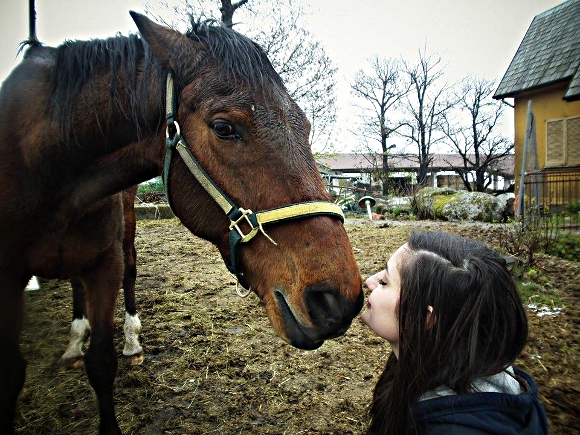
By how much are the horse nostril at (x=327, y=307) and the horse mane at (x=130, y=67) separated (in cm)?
81

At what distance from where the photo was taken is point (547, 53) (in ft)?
41.7

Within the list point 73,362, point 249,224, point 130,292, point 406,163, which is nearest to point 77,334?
point 73,362

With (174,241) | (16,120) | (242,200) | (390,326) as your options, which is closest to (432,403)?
(390,326)

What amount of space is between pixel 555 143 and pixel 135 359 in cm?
1340

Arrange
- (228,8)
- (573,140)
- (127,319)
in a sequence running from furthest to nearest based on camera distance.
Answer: (228,8) < (573,140) < (127,319)

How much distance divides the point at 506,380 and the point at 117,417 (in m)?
2.06

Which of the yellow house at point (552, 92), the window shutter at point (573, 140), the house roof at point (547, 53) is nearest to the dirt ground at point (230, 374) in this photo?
the yellow house at point (552, 92)

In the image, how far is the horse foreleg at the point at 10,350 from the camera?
1.80 metres

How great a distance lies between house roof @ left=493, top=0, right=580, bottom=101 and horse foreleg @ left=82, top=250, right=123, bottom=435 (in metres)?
13.9

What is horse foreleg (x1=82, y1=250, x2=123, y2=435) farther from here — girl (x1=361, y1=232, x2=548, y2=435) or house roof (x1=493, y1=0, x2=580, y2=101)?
house roof (x1=493, y1=0, x2=580, y2=101)

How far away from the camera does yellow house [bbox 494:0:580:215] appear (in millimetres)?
10719

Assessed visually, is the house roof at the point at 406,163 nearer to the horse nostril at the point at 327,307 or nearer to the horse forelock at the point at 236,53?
the horse forelock at the point at 236,53

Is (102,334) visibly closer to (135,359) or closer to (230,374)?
(135,359)

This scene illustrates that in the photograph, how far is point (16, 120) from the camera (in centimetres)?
179
